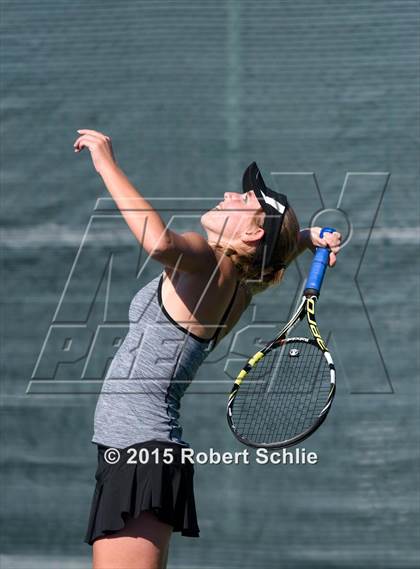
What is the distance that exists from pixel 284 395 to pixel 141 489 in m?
0.95

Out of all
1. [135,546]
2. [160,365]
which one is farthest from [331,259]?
[135,546]

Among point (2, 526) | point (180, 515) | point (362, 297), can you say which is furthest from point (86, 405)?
point (180, 515)

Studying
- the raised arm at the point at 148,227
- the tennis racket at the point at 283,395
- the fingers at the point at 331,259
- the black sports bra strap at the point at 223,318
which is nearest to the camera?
the raised arm at the point at 148,227

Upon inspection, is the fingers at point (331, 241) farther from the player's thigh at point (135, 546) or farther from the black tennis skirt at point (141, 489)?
the player's thigh at point (135, 546)

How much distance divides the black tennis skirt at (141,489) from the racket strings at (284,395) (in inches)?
25.9

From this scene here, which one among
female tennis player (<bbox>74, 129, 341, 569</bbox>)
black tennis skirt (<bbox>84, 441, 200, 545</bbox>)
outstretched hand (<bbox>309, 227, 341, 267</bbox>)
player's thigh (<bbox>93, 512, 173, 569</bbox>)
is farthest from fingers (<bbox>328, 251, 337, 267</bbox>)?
player's thigh (<bbox>93, 512, 173, 569</bbox>)

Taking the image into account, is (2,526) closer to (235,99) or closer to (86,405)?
(86,405)

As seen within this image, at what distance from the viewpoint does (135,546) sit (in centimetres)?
197

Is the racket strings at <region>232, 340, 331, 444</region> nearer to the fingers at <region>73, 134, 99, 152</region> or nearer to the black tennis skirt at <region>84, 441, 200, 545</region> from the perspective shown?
the black tennis skirt at <region>84, 441, 200, 545</region>

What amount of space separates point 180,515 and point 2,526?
1602mm

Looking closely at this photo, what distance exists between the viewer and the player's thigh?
1965mm

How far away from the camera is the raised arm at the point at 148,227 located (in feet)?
6.10

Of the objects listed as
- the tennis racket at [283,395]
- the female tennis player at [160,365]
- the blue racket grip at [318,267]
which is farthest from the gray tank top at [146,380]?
the tennis racket at [283,395]

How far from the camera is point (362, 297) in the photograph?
11.3 ft
